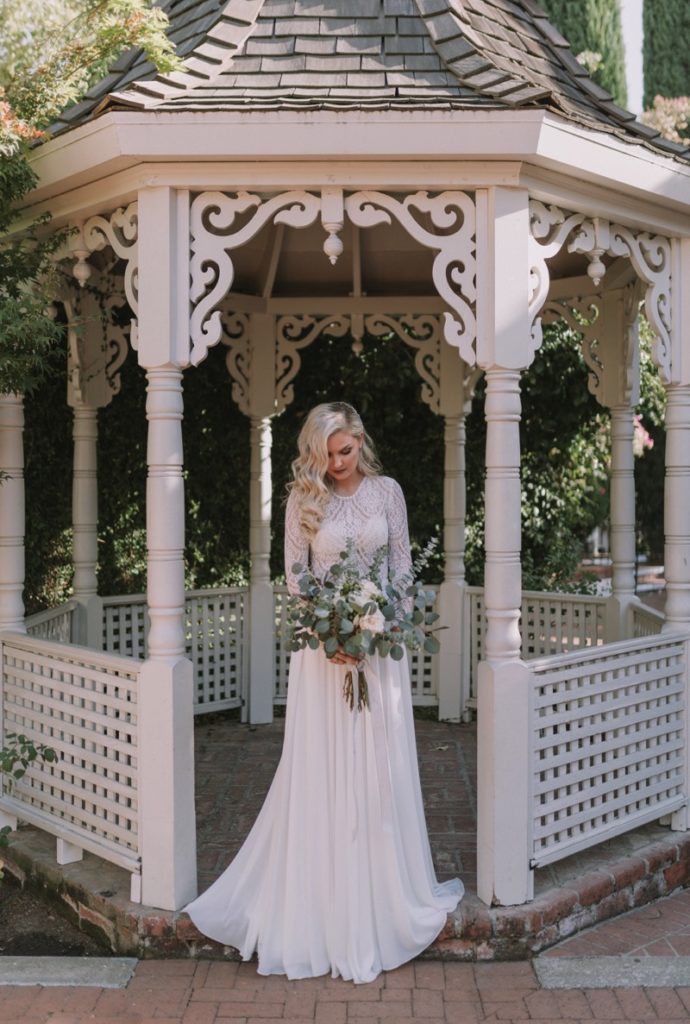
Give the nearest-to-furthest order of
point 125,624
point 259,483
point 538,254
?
point 538,254 < point 125,624 < point 259,483

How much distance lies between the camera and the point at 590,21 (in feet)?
64.5

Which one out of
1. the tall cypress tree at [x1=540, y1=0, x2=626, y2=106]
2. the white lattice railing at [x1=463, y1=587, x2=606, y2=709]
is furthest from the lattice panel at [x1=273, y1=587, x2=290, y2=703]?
the tall cypress tree at [x1=540, y1=0, x2=626, y2=106]

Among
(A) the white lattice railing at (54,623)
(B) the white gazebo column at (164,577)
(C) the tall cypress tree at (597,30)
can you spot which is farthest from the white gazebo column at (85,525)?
(C) the tall cypress tree at (597,30)

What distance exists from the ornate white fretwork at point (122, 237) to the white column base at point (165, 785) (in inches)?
53.5

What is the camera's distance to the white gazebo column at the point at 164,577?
395 cm

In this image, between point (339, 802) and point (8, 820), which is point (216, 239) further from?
point (8, 820)

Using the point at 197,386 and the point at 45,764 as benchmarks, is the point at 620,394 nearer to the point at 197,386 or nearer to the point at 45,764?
the point at 197,386

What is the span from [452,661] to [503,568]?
11.0ft

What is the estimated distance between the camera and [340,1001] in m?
3.55

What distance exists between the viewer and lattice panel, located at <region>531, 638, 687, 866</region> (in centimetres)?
416

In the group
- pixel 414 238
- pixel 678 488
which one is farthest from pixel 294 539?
pixel 678 488

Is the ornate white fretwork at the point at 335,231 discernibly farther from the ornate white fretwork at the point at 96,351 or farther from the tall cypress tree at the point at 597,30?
the tall cypress tree at the point at 597,30

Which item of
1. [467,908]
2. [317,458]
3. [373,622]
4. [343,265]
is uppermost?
[343,265]

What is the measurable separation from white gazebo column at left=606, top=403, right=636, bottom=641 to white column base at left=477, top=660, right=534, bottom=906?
8.41ft
